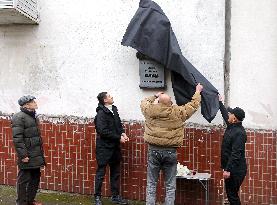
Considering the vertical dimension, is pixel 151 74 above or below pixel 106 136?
above

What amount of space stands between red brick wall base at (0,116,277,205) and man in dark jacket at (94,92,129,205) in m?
0.39

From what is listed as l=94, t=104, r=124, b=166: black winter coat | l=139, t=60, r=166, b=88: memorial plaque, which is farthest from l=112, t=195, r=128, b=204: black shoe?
l=139, t=60, r=166, b=88: memorial plaque

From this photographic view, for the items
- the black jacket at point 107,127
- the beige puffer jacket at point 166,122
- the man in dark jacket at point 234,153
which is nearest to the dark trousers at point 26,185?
the black jacket at point 107,127

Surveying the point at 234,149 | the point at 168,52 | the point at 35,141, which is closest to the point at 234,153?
the point at 234,149

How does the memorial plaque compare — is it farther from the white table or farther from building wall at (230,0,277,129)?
the white table

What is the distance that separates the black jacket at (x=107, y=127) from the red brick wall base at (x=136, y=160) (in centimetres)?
45

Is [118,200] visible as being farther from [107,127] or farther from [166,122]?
Result: [166,122]

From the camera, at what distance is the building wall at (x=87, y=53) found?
721 cm

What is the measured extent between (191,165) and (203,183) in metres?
0.34

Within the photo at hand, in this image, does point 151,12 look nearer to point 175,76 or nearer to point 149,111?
point 175,76

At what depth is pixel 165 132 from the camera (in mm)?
6461

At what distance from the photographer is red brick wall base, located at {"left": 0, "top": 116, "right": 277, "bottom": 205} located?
23.2ft

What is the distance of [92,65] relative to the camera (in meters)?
7.80

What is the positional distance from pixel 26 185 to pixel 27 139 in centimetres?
71
